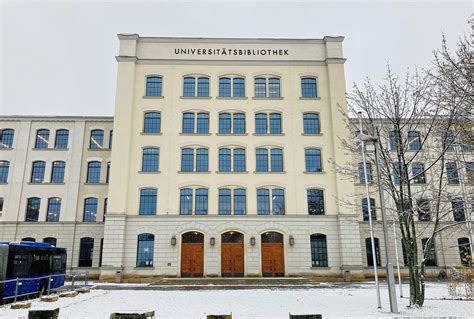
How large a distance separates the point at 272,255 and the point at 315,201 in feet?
18.3

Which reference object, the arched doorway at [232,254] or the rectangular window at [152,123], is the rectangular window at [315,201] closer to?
the arched doorway at [232,254]

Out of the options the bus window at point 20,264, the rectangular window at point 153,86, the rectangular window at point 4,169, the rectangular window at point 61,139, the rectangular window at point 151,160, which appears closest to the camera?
the bus window at point 20,264

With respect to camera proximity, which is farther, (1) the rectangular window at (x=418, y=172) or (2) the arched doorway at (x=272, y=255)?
(2) the arched doorway at (x=272, y=255)

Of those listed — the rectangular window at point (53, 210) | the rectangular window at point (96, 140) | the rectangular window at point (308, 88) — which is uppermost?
the rectangular window at point (308, 88)

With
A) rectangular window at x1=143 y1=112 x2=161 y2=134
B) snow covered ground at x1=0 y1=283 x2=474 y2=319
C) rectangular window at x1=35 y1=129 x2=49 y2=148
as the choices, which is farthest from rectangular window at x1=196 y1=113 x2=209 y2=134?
rectangular window at x1=35 y1=129 x2=49 y2=148

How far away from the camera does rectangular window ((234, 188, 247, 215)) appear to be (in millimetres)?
30328

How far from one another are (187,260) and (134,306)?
43.2 feet

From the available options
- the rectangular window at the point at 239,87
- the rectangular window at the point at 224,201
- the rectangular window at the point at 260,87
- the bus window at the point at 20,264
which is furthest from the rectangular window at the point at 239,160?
the bus window at the point at 20,264

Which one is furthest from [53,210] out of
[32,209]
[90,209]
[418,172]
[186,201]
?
[418,172]

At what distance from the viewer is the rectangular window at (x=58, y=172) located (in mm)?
34812

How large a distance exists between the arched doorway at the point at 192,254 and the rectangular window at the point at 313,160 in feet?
34.2

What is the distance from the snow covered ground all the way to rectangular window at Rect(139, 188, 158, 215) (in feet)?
31.2

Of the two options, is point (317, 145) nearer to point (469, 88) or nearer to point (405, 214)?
point (405, 214)

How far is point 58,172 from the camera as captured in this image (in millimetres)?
34969
